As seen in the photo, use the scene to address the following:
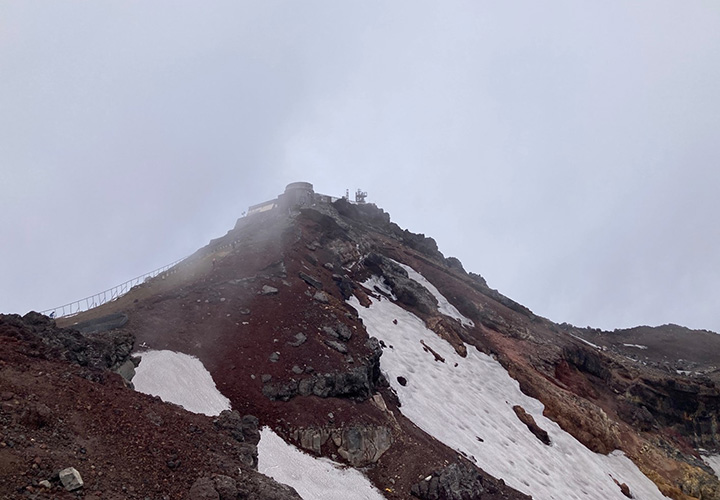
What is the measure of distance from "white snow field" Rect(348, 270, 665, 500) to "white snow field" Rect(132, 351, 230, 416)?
1090 centimetres

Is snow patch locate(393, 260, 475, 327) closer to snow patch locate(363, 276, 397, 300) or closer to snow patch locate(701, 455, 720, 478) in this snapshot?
snow patch locate(363, 276, 397, 300)

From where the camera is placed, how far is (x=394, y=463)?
1997cm

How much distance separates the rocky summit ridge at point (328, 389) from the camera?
11820 millimetres

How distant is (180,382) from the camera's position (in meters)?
20.2

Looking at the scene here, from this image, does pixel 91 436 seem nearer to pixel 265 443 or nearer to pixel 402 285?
pixel 265 443

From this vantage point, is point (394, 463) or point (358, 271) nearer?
point (394, 463)

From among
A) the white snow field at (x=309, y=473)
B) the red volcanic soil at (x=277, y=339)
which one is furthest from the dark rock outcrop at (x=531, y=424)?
the white snow field at (x=309, y=473)

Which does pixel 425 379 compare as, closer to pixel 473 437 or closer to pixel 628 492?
pixel 473 437

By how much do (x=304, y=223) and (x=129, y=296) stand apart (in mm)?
18767

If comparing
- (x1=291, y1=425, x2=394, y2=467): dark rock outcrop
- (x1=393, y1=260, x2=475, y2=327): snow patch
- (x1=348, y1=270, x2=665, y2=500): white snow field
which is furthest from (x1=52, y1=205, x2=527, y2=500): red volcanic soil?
(x1=393, y1=260, x2=475, y2=327): snow patch

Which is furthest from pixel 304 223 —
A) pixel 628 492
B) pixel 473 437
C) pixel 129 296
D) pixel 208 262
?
pixel 628 492

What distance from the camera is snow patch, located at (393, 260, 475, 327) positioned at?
45281 millimetres

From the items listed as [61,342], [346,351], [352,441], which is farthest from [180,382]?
[346,351]

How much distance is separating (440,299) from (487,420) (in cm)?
1893
